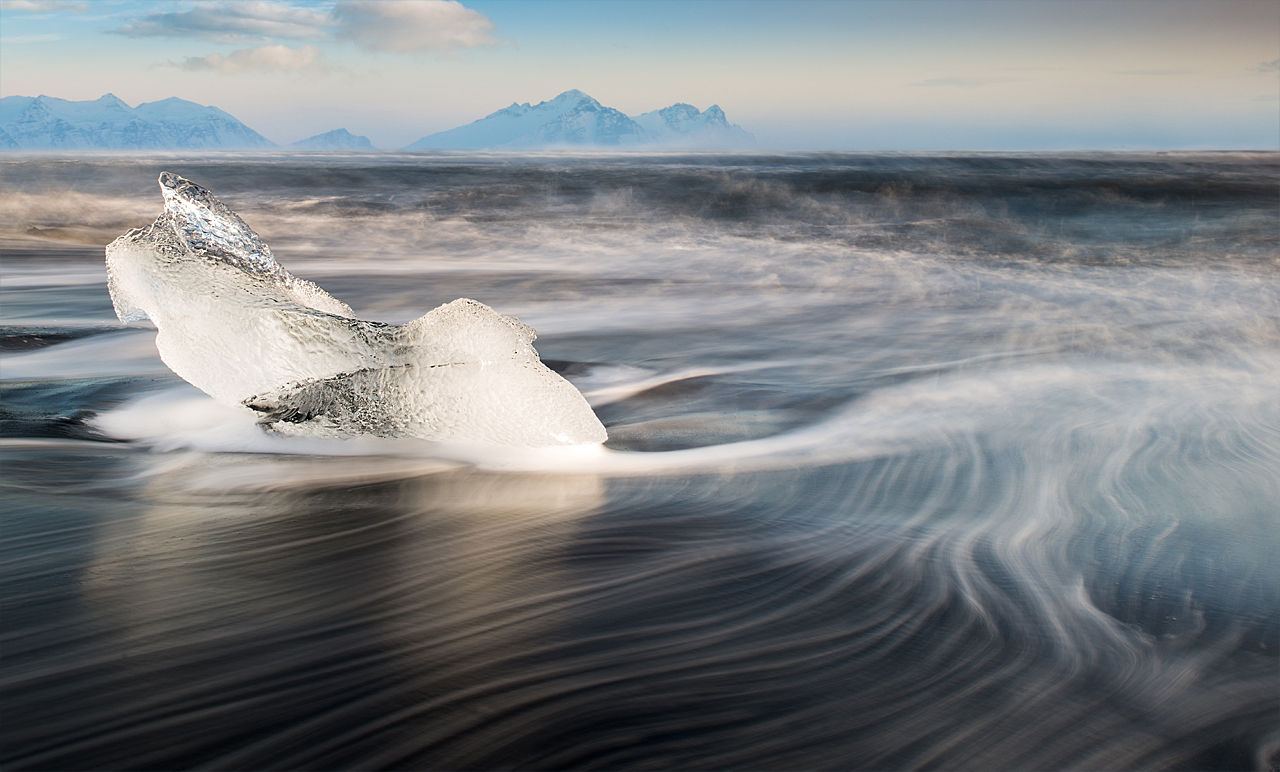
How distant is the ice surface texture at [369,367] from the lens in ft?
7.92

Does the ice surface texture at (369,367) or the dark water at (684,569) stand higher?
the ice surface texture at (369,367)

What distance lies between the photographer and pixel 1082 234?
1127 centimetres

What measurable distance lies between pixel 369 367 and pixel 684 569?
118cm

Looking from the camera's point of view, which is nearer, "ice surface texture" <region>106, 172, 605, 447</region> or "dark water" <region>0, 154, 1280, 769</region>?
"dark water" <region>0, 154, 1280, 769</region>

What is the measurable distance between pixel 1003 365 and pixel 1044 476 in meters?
1.75

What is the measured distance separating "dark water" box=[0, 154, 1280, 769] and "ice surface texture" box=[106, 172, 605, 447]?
10cm

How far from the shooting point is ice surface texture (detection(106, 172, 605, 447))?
2.41 m

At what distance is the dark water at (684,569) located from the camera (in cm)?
130

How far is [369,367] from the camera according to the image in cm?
246

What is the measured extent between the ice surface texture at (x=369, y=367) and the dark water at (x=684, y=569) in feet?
0.32

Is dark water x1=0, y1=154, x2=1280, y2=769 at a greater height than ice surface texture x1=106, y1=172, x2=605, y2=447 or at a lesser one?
lesser

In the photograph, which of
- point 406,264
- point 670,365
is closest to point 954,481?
point 670,365

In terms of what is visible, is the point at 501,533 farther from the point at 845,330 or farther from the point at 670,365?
the point at 845,330

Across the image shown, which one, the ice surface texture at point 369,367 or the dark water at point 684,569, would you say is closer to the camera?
the dark water at point 684,569
